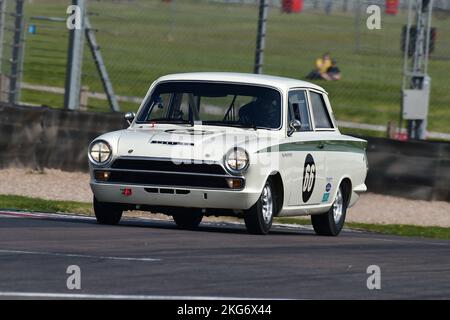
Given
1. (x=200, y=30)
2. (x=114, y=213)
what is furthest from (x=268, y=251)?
(x=200, y=30)

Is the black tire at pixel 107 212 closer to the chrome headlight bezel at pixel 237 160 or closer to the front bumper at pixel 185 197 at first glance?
the front bumper at pixel 185 197

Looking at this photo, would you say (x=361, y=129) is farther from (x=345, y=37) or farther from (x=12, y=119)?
(x=12, y=119)

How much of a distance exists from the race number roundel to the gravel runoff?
18.8ft

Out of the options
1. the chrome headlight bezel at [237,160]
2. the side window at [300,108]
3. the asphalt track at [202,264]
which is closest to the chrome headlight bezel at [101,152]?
the asphalt track at [202,264]

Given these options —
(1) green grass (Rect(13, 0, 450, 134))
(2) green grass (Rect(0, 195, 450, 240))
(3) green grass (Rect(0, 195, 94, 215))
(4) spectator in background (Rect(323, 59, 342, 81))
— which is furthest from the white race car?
(4) spectator in background (Rect(323, 59, 342, 81))

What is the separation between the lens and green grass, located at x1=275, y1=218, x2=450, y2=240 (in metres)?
18.5

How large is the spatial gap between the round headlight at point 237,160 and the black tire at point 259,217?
405mm

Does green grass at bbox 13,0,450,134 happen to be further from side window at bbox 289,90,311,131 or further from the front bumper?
the front bumper

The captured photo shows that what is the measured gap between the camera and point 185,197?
13.5 metres

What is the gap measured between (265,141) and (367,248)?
4.87ft

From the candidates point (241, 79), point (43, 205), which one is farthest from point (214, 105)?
point (43, 205)

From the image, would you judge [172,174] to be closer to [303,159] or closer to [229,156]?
[229,156]

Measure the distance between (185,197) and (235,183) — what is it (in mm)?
497

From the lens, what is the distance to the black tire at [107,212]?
14.1 metres
